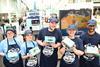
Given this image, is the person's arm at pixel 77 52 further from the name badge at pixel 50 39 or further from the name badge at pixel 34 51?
the name badge at pixel 34 51

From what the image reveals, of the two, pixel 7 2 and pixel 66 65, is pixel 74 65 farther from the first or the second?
pixel 7 2

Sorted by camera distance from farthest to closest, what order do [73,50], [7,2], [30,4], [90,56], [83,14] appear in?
[7,2] → [30,4] → [83,14] → [90,56] → [73,50]

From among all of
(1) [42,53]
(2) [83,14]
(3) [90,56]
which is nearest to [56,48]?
(1) [42,53]

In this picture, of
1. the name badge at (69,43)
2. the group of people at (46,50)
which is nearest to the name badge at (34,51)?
the group of people at (46,50)

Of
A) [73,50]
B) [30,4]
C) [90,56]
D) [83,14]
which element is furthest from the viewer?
[30,4]

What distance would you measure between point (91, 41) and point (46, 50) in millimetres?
761

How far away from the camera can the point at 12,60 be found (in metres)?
3.64

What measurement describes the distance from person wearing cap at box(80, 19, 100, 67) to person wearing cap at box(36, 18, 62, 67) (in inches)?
17.5

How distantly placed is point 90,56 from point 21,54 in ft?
3.75

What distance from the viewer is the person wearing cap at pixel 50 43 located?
3613mm

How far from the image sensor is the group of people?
3.50 metres

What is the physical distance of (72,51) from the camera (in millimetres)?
3385

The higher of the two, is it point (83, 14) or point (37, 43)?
point (83, 14)

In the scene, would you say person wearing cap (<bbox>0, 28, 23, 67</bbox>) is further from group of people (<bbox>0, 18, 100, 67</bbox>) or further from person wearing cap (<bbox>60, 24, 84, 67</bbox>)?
person wearing cap (<bbox>60, 24, 84, 67</bbox>)
